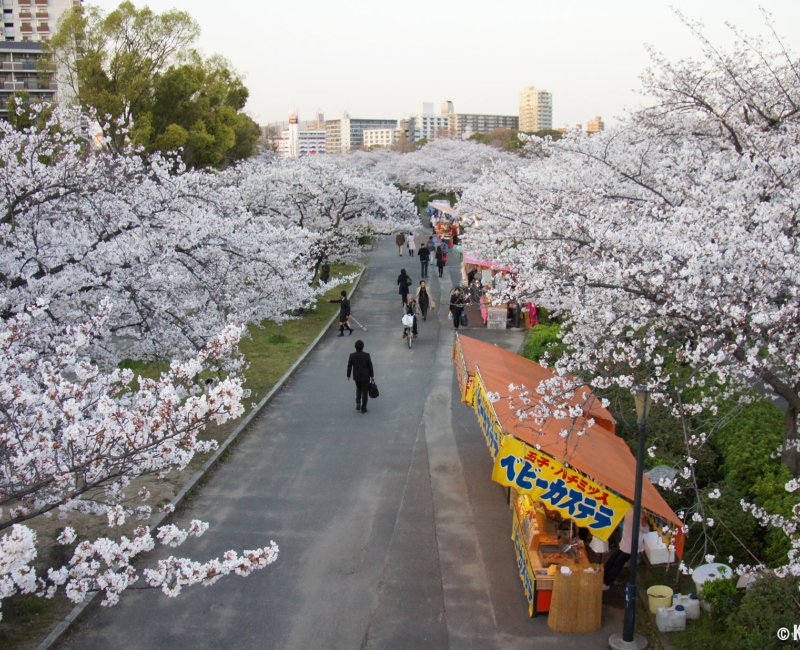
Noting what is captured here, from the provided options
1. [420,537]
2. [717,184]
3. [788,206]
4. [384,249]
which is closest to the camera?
[788,206]

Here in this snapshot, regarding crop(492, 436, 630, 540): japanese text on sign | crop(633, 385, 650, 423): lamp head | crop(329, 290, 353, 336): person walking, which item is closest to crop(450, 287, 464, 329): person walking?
crop(329, 290, 353, 336): person walking

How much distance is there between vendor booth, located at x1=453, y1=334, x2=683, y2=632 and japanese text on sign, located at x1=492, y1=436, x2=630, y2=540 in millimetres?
11

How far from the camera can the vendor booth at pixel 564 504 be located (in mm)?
7574

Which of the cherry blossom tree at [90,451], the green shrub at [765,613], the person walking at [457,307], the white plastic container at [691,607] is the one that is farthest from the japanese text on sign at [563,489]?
the person walking at [457,307]

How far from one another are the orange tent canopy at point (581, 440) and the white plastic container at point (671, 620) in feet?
3.10

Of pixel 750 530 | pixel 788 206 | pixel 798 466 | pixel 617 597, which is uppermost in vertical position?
pixel 788 206

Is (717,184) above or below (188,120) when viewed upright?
below

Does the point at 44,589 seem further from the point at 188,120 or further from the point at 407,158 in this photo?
the point at 407,158

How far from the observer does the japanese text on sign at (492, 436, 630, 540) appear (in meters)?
7.74

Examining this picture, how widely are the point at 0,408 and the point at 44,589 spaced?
143 cm

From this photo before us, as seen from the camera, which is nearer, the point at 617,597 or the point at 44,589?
the point at 44,589

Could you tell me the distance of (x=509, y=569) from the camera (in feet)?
28.8

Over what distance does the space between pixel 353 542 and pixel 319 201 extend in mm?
19120

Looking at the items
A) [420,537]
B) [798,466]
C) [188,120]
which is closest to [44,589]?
[420,537]
